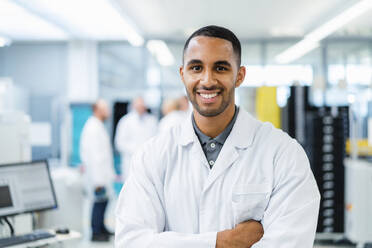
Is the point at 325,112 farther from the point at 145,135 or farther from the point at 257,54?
the point at 257,54

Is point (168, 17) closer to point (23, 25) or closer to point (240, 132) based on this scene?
point (23, 25)

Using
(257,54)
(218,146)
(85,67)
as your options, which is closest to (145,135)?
(85,67)

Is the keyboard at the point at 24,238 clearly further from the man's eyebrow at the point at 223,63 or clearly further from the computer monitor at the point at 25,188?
the man's eyebrow at the point at 223,63

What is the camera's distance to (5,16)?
6.22m

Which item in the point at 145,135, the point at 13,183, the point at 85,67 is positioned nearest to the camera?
the point at 13,183

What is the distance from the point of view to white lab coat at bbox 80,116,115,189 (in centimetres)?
467

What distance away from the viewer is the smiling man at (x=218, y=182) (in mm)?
1325

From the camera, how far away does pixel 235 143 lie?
143 cm

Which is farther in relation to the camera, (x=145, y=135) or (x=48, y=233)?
(x=145, y=135)

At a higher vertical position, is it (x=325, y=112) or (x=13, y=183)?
(x=325, y=112)

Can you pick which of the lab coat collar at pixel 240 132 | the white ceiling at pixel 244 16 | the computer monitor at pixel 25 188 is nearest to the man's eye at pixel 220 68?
the lab coat collar at pixel 240 132

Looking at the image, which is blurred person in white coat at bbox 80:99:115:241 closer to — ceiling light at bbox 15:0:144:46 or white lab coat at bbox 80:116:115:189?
white lab coat at bbox 80:116:115:189

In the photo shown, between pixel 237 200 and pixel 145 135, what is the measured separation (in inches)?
187

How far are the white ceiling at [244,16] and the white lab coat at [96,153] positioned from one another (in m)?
1.83
